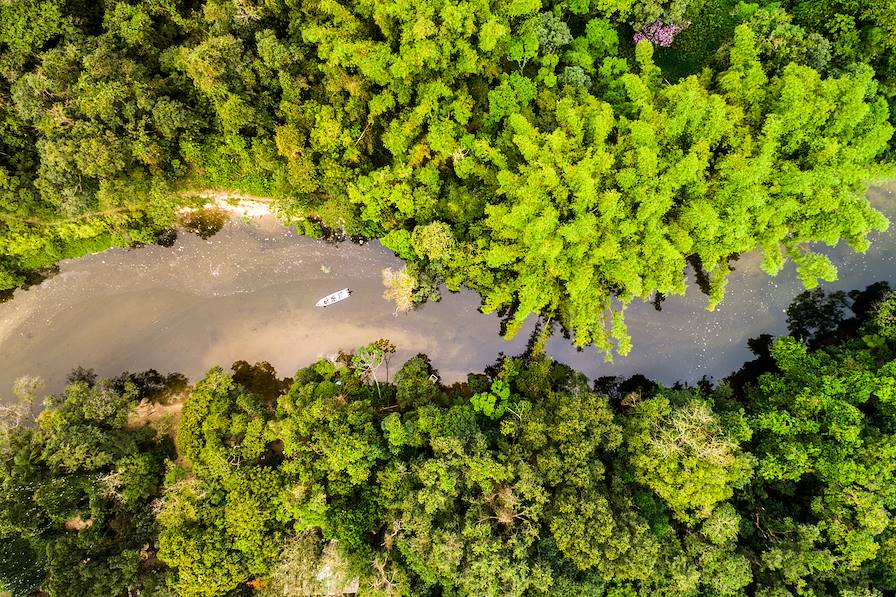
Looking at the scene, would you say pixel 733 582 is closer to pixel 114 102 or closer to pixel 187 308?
pixel 187 308

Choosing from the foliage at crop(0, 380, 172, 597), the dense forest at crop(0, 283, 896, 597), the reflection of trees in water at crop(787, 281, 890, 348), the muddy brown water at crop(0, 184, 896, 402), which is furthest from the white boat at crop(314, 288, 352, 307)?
the reflection of trees in water at crop(787, 281, 890, 348)

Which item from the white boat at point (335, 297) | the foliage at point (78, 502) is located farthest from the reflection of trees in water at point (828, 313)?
the foliage at point (78, 502)

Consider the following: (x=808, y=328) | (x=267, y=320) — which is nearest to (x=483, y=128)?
(x=267, y=320)

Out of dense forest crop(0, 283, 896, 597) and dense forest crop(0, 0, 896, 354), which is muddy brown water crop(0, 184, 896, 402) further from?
dense forest crop(0, 283, 896, 597)

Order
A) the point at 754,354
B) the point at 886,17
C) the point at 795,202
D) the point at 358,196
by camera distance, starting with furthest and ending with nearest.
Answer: the point at 754,354 < the point at 358,196 < the point at 886,17 < the point at 795,202

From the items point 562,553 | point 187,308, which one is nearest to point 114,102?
point 187,308

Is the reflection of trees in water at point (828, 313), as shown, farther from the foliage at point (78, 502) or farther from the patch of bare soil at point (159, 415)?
the foliage at point (78, 502)
